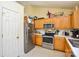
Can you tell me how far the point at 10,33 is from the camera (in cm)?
387

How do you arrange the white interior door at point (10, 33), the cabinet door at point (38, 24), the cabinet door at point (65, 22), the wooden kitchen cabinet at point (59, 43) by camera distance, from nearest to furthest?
the white interior door at point (10, 33), the wooden kitchen cabinet at point (59, 43), the cabinet door at point (65, 22), the cabinet door at point (38, 24)

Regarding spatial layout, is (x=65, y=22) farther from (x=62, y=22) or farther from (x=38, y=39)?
(x=38, y=39)

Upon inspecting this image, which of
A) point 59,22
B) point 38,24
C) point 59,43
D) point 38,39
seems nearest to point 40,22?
point 38,24

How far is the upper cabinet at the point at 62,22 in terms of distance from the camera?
654 cm

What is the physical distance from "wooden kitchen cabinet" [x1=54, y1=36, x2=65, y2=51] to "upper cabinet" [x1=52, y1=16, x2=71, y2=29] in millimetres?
Result: 691

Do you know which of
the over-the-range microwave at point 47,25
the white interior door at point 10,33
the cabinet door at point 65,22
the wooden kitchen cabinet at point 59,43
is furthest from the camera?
the over-the-range microwave at point 47,25

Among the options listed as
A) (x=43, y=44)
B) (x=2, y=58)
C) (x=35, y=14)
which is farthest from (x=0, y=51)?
(x=35, y=14)

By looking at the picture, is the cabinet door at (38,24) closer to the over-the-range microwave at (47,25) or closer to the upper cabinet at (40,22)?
the upper cabinet at (40,22)

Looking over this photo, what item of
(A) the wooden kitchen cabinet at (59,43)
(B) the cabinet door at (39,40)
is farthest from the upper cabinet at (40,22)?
(A) the wooden kitchen cabinet at (59,43)

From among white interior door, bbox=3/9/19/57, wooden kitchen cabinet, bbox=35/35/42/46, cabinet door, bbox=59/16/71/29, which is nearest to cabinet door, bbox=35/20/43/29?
wooden kitchen cabinet, bbox=35/35/42/46

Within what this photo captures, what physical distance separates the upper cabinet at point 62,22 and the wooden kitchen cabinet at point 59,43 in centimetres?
69

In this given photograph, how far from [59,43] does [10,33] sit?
3.10 m

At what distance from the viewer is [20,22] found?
4.62 m

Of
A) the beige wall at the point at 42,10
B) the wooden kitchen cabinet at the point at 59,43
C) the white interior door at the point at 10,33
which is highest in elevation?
the beige wall at the point at 42,10
